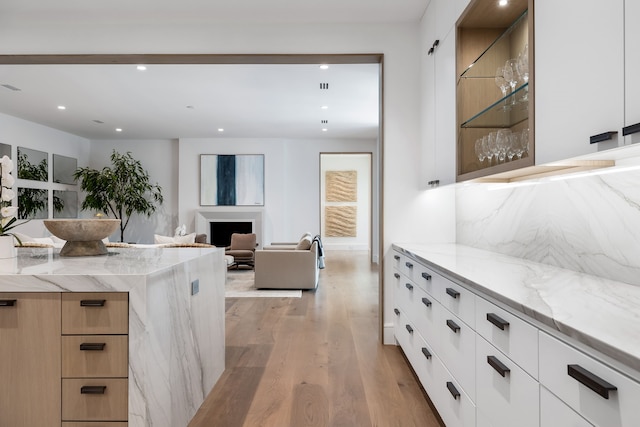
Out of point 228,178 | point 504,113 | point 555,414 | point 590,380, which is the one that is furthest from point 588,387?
point 228,178

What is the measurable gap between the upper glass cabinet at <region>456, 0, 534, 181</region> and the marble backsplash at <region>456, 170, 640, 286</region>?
33 cm

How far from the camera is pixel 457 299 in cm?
181

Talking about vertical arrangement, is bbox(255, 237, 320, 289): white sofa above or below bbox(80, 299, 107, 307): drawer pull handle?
below

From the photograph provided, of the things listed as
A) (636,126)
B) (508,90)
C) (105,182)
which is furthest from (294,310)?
(105,182)

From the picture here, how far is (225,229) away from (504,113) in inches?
298

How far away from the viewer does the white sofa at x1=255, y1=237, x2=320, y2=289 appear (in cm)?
578

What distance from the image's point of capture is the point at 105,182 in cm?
832

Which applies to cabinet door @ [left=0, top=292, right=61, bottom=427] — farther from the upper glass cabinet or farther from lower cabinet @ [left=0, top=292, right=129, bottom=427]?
the upper glass cabinet

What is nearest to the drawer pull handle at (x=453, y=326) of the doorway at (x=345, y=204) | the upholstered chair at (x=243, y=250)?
the upholstered chair at (x=243, y=250)

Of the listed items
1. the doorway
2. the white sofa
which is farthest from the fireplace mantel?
the doorway

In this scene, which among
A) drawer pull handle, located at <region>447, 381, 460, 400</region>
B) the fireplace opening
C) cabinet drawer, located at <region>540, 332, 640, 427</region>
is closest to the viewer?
cabinet drawer, located at <region>540, 332, 640, 427</region>

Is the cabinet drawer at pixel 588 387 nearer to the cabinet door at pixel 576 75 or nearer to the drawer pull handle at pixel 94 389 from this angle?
the cabinet door at pixel 576 75

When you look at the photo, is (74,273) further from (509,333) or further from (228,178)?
(228,178)

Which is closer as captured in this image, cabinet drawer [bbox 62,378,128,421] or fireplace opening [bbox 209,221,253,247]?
cabinet drawer [bbox 62,378,128,421]
